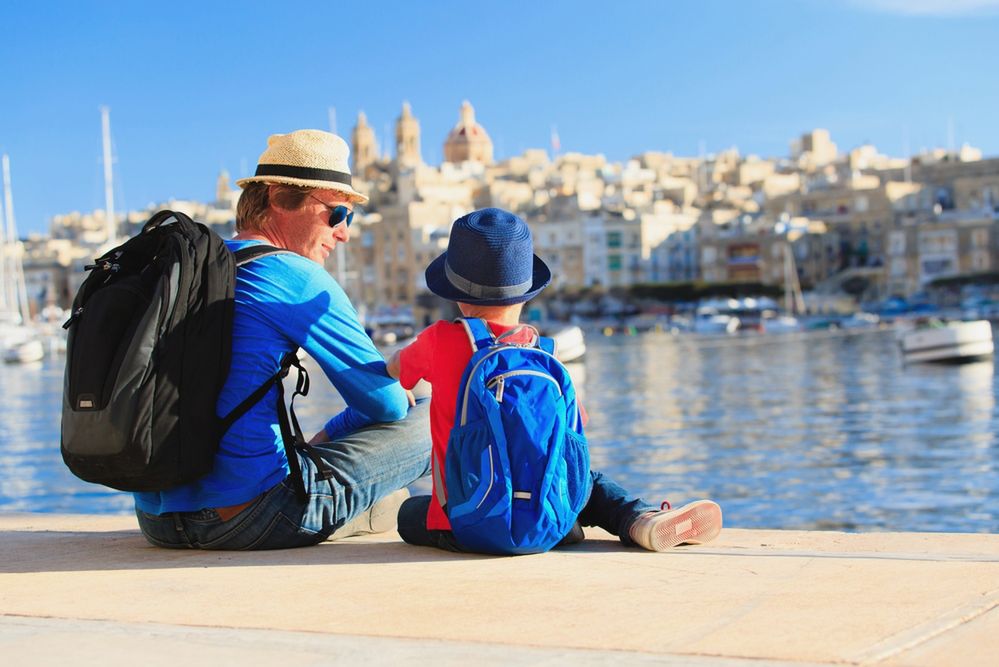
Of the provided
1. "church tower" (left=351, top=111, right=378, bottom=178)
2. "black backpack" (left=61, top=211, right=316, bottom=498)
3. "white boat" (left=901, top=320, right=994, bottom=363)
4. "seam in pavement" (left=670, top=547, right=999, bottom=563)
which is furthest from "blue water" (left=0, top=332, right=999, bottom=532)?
"church tower" (left=351, top=111, right=378, bottom=178)

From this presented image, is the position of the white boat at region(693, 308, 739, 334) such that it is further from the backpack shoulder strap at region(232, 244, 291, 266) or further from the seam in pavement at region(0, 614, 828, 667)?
the seam in pavement at region(0, 614, 828, 667)

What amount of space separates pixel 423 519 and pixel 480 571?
1.43 ft

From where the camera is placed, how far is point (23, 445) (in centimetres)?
1658

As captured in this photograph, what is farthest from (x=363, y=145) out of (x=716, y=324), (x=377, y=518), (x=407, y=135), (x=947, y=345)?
(x=377, y=518)

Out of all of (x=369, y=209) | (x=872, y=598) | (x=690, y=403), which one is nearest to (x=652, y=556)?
(x=872, y=598)

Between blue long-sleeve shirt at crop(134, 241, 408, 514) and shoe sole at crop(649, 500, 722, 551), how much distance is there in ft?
2.44

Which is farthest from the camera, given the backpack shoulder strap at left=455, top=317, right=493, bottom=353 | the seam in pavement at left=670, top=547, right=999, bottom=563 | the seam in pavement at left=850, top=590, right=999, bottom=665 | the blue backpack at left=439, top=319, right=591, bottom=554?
the backpack shoulder strap at left=455, top=317, right=493, bottom=353

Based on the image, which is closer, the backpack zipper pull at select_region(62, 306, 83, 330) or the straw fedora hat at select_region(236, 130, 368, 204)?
the backpack zipper pull at select_region(62, 306, 83, 330)

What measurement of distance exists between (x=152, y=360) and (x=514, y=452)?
829 mm

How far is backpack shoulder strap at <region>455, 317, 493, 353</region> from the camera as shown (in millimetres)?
3688

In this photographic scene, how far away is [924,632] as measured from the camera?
2.69 m

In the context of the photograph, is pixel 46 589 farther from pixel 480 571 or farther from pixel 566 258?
pixel 566 258

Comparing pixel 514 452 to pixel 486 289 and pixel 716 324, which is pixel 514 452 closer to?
pixel 486 289

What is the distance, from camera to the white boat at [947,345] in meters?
32.2
